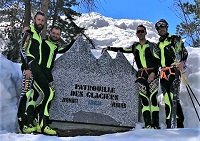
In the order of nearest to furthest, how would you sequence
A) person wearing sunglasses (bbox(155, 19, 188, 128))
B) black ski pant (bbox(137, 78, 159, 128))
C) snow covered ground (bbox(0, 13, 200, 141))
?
snow covered ground (bbox(0, 13, 200, 141)) < person wearing sunglasses (bbox(155, 19, 188, 128)) < black ski pant (bbox(137, 78, 159, 128))

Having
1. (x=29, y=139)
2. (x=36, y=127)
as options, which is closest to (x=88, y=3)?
(x=36, y=127)

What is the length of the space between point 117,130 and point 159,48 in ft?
5.60

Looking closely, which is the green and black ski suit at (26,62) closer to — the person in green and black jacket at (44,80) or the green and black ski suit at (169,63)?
the person in green and black jacket at (44,80)

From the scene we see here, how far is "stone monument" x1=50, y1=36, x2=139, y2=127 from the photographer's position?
5.93m

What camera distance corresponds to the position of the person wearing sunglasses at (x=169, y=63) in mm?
5387

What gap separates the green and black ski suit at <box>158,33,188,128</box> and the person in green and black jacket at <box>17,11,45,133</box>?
2111 mm

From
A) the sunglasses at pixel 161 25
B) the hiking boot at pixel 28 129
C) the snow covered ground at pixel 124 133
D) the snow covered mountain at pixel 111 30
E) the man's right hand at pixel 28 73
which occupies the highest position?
the snow covered mountain at pixel 111 30

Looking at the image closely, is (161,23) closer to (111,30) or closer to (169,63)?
(169,63)

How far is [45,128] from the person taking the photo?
203 inches

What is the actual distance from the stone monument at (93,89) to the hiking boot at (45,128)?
576 mm

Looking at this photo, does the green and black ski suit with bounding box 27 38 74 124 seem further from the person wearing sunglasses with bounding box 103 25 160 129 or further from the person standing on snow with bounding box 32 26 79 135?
the person wearing sunglasses with bounding box 103 25 160 129

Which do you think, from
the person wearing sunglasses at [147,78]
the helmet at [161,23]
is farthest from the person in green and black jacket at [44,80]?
the helmet at [161,23]

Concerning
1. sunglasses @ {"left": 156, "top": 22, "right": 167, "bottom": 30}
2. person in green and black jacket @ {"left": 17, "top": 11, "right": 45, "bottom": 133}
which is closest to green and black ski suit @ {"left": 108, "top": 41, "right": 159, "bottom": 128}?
sunglasses @ {"left": 156, "top": 22, "right": 167, "bottom": 30}

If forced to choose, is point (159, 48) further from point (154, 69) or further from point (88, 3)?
point (88, 3)
